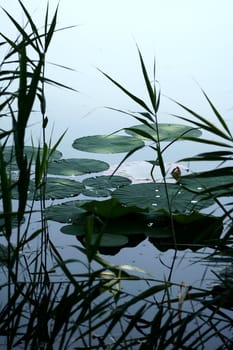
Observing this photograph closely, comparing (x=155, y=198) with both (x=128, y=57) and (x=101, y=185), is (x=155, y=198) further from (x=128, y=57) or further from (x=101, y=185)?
(x=128, y=57)

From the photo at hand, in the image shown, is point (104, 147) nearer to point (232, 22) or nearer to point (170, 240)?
point (170, 240)

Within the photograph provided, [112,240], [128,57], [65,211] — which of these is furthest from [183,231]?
[128,57]

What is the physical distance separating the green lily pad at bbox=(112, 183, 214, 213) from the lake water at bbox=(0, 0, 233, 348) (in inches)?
18.3

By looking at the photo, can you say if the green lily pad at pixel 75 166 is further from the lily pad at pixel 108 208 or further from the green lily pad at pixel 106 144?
the lily pad at pixel 108 208

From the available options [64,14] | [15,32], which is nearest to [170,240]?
[15,32]

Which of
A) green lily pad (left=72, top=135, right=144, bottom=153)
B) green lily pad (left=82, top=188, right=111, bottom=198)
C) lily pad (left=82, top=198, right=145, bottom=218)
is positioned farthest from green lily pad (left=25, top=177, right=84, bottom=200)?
green lily pad (left=72, top=135, right=144, bottom=153)

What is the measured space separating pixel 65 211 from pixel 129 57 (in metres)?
2.53

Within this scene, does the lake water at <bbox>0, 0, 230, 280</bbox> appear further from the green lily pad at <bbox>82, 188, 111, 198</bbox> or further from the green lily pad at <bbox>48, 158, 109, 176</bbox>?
the green lily pad at <bbox>82, 188, 111, 198</bbox>

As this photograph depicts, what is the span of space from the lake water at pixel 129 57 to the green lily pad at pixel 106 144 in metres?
0.05

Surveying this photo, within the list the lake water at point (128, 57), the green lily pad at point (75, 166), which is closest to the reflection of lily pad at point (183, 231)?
the green lily pad at point (75, 166)

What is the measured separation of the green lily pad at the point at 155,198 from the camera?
2223 millimetres

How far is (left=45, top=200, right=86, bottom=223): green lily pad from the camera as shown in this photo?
2.14 meters

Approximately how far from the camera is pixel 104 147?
2.90m

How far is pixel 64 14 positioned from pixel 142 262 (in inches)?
131
